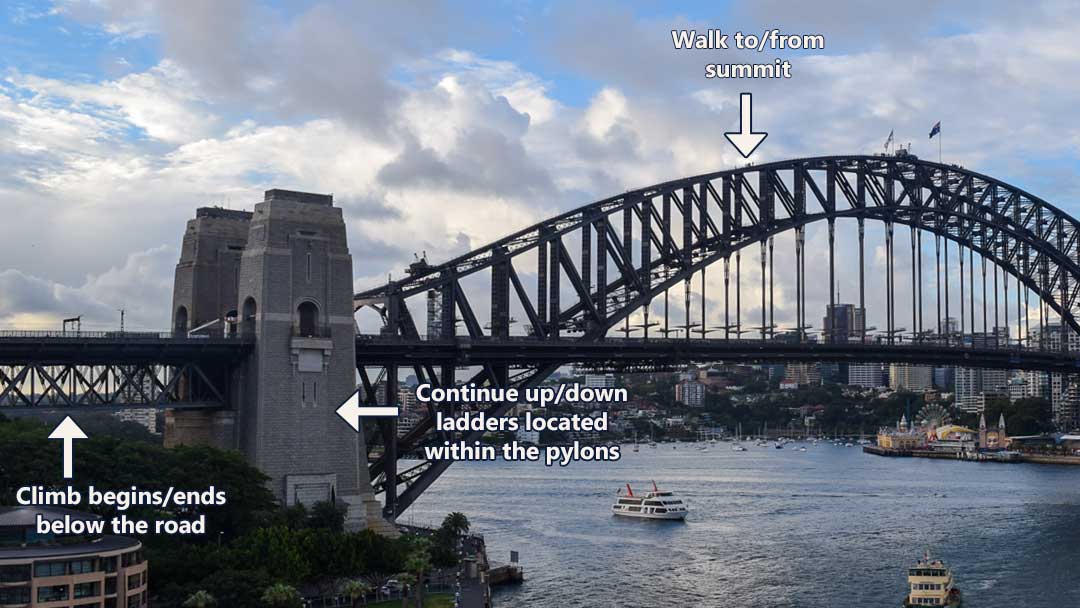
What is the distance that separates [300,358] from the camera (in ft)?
194

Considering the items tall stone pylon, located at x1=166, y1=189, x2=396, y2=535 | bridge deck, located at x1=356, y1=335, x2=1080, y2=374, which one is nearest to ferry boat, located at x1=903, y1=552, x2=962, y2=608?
bridge deck, located at x1=356, y1=335, x2=1080, y2=374

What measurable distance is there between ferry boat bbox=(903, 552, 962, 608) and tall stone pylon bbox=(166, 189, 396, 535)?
22971 millimetres

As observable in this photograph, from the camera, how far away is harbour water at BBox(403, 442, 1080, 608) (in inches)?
2552

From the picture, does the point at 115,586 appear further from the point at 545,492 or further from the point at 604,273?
the point at 545,492

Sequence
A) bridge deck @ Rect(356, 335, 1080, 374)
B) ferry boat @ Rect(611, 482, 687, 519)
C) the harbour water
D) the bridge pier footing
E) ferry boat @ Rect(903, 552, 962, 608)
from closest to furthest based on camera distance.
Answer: the bridge pier footing
ferry boat @ Rect(903, 552, 962, 608)
the harbour water
bridge deck @ Rect(356, 335, 1080, 374)
ferry boat @ Rect(611, 482, 687, 519)

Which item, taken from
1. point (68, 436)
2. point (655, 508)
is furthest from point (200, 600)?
point (655, 508)

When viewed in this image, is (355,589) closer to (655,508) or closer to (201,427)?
(201,427)

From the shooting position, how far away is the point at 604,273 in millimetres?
78125

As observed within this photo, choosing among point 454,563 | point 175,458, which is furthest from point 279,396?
point 454,563

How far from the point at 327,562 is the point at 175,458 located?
7590mm

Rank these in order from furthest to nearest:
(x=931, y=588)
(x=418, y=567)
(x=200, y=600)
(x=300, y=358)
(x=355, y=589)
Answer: (x=931, y=588) < (x=300, y=358) < (x=418, y=567) < (x=355, y=589) < (x=200, y=600)

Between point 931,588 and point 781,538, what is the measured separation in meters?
24.8

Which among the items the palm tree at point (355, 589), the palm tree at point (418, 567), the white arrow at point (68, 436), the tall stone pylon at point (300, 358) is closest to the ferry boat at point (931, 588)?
the palm tree at point (418, 567)

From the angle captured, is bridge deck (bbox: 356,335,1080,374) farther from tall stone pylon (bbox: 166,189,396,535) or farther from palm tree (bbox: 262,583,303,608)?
palm tree (bbox: 262,583,303,608)
